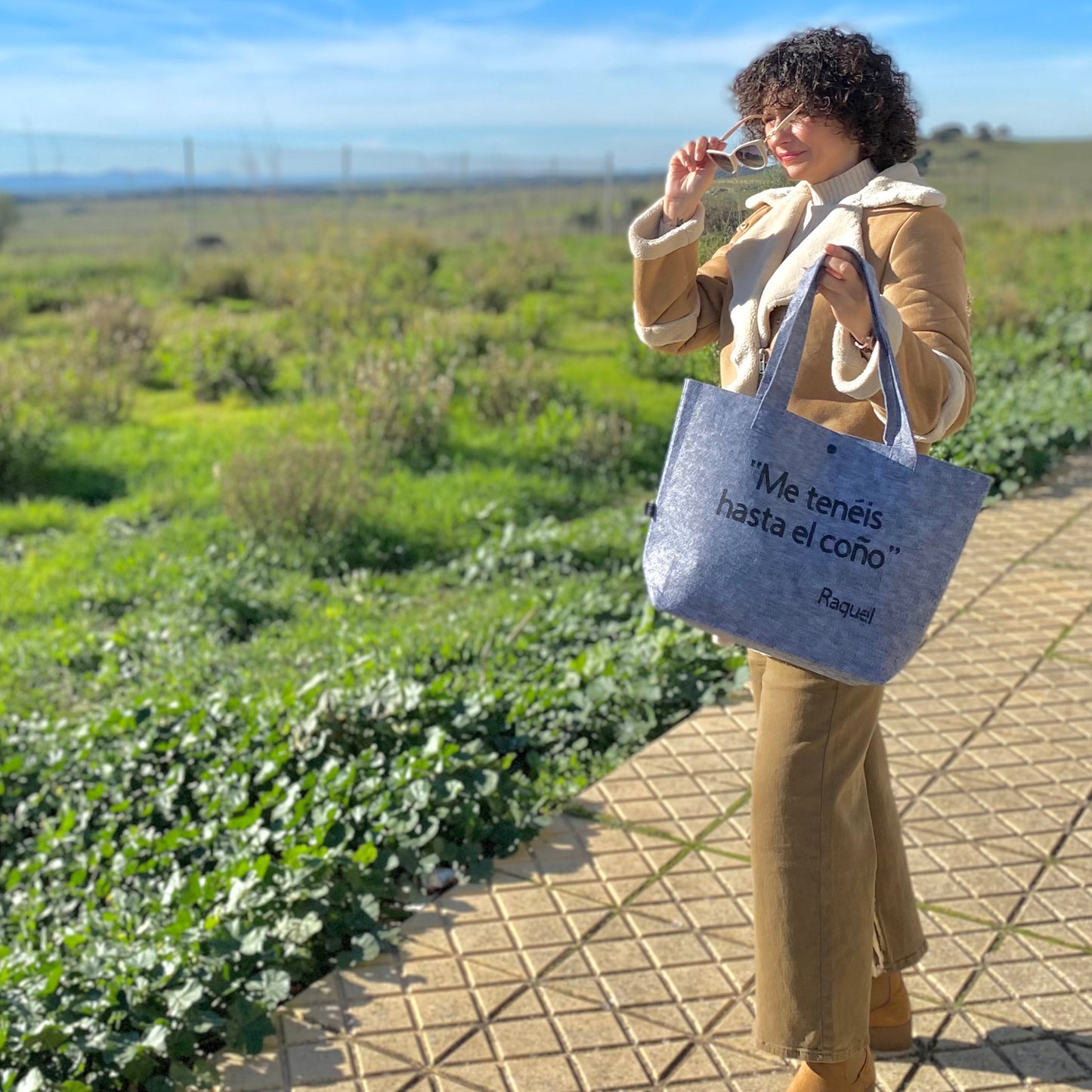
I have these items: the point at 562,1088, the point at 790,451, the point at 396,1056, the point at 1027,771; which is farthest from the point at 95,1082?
the point at 1027,771

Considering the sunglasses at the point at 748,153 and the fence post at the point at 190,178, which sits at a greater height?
the sunglasses at the point at 748,153

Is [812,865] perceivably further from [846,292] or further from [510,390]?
[510,390]

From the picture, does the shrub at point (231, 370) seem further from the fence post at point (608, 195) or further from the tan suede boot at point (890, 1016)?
the fence post at point (608, 195)

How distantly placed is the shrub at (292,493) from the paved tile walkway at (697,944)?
10.7 ft

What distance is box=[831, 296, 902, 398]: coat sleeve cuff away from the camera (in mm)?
1986

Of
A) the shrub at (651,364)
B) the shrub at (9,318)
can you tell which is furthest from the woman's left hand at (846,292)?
the shrub at (9,318)

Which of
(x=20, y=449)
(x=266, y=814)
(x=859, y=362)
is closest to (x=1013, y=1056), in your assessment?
(x=859, y=362)

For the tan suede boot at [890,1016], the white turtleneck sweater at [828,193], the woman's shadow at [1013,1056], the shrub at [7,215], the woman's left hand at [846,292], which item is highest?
the white turtleneck sweater at [828,193]

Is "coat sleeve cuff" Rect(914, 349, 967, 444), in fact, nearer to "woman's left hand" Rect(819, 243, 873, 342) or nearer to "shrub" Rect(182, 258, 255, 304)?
"woman's left hand" Rect(819, 243, 873, 342)

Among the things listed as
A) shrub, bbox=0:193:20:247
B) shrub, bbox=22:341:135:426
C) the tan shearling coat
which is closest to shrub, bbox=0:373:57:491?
shrub, bbox=22:341:135:426

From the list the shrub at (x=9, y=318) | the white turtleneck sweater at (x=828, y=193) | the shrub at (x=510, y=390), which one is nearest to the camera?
the white turtleneck sweater at (x=828, y=193)

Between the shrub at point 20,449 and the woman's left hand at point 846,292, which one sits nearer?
the woman's left hand at point 846,292

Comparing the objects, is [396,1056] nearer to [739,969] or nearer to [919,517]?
[739,969]

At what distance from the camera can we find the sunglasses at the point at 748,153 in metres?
2.26
